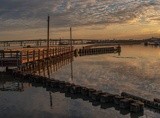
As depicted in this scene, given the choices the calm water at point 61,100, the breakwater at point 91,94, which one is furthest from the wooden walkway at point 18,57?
the calm water at point 61,100

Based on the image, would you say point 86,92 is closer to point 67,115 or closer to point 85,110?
point 85,110

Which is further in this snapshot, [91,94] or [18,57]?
[18,57]

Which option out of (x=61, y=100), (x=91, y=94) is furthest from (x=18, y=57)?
(x=91, y=94)

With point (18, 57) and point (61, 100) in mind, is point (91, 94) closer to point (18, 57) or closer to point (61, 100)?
point (61, 100)

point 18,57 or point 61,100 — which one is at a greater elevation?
point 18,57

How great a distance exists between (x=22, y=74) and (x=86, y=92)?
10.3m

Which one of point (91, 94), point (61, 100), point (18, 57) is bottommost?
point (61, 100)

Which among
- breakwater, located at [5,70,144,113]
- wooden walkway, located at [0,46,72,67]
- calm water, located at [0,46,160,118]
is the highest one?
wooden walkway, located at [0,46,72,67]

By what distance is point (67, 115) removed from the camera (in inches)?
711

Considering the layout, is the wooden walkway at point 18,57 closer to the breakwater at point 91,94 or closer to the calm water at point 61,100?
the breakwater at point 91,94

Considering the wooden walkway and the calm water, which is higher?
the wooden walkway

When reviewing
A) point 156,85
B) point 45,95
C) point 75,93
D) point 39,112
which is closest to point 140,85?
point 156,85

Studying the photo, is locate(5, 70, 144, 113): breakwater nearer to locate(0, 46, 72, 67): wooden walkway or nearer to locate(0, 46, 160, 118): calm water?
locate(0, 46, 160, 118): calm water

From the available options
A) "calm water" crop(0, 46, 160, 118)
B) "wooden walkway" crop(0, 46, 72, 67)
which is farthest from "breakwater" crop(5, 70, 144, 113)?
"wooden walkway" crop(0, 46, 72, 67)
